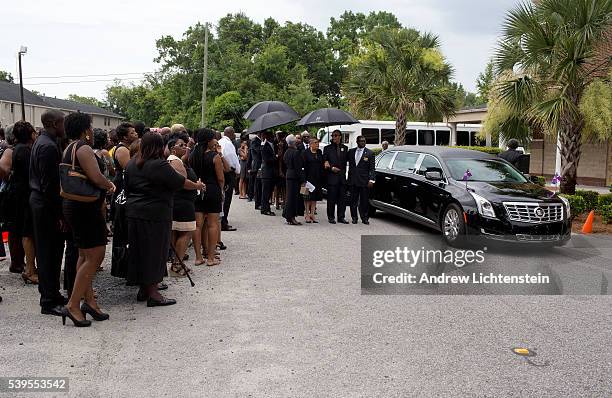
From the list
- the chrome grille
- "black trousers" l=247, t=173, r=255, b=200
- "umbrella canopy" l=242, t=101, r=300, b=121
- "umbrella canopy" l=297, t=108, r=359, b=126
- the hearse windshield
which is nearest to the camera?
the chrome grille

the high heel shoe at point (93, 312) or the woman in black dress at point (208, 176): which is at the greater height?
the woman in black dress at point (208, 176)

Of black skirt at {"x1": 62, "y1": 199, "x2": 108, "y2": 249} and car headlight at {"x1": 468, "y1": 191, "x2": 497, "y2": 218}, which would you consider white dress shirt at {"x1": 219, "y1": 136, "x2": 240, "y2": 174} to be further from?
black skirt at {"x1": 62, "y1": 199, "x2": 108, "y2": 249}

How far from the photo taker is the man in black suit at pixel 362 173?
11820mm

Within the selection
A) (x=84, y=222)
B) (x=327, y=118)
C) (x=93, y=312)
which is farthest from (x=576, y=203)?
(x=84, y=222)

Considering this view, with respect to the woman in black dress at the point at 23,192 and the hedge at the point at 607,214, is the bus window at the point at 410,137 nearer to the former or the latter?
the hedge at the point at 607,214

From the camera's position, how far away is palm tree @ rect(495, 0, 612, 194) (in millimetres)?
12047

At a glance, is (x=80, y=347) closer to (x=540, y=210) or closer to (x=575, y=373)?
(x=575, y=373)

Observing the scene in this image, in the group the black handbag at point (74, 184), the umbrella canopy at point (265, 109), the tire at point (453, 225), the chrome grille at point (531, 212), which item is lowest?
the tire at point (453, 225)

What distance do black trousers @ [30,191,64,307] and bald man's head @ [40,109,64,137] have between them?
64cm

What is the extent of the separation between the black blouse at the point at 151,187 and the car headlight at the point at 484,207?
5114 millimetres

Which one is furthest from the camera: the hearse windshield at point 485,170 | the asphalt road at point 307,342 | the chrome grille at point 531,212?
the hearse windshield at point 485,170

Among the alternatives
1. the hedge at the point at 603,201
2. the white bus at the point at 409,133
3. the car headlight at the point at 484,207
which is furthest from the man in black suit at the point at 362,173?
the white bus at the point at 409,133

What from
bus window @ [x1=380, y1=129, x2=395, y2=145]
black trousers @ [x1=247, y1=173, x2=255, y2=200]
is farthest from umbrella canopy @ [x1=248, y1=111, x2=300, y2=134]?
bus window @ [x1=380, y1=129, x2=395, y2=145]

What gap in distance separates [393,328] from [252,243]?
465cm
